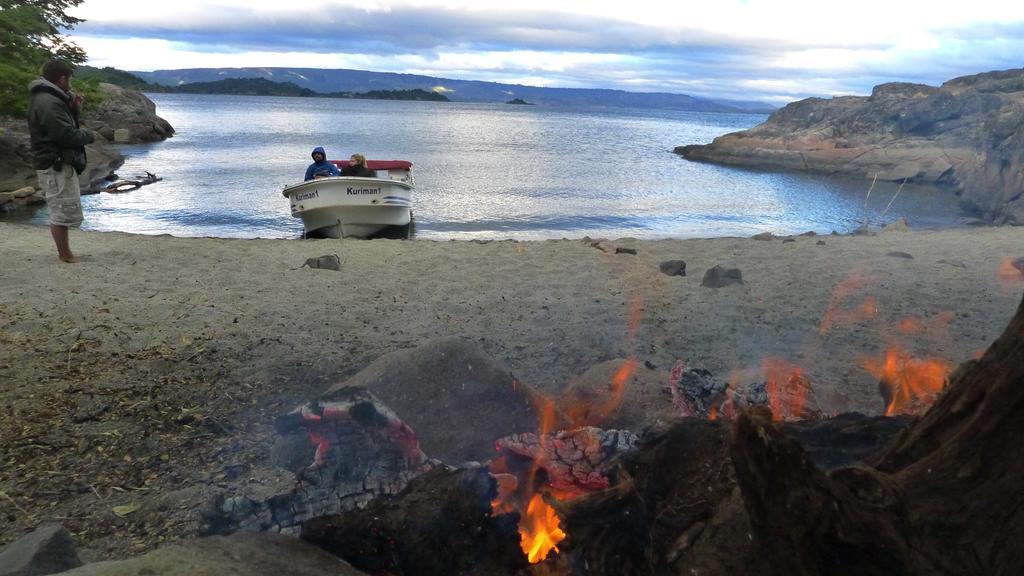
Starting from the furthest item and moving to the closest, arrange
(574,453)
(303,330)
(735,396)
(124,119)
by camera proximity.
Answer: (124,119) → (303,330) → (735,396) → (574,453)

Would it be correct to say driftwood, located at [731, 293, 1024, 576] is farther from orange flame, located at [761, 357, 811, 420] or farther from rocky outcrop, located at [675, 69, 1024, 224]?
rocky outcrop, located at [675, 69, 1024, 224]

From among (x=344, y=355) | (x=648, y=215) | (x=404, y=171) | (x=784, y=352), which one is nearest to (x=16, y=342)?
(x=344, y=355)

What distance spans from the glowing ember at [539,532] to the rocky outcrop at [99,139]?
1371cm

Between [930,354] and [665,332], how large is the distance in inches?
87.4

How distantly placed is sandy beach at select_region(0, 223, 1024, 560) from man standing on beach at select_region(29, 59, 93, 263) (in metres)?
0.85

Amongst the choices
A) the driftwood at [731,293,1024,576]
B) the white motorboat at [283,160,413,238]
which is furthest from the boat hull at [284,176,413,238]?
the driftwood at [731,293,1024,576]

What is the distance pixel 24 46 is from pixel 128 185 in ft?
18.2

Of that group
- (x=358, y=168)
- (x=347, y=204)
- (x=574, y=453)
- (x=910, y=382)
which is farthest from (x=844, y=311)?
(x=358, y=168)

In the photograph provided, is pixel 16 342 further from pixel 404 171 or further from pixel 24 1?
pixel 24 1

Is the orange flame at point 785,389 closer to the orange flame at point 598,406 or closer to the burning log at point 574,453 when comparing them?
the orange flame at point 598,406

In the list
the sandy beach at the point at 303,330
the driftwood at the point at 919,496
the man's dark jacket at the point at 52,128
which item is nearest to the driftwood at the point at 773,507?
the driftwood at the point at 919,496

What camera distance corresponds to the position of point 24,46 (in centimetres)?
2522

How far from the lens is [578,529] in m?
2.81

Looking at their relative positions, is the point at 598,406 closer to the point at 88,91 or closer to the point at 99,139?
the point at 88,91
